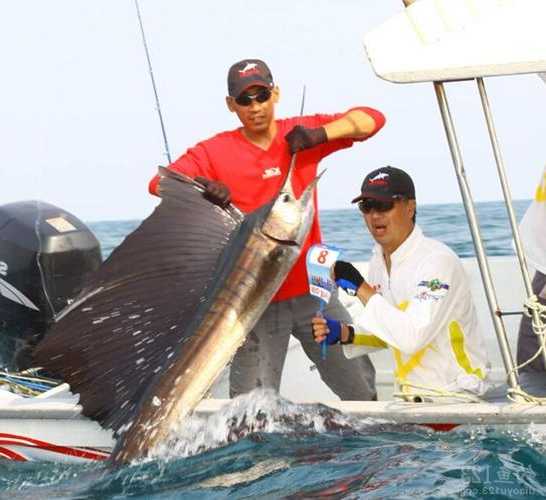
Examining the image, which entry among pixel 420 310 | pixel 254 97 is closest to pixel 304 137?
pixel 254 97

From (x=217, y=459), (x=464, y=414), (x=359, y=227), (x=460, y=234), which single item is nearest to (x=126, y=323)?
(x=217, y=459)

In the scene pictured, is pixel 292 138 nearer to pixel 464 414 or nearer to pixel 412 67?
pixel 412 67

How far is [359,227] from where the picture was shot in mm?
21484

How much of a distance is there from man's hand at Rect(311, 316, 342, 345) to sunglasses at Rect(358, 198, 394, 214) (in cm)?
43

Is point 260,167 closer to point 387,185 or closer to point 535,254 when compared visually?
point 387,185

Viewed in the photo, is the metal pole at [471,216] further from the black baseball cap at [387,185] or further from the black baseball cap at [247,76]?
the black baseball cap at [247,76]

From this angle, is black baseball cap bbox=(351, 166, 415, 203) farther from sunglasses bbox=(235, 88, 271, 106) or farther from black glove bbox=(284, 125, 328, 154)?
sunglasses bbox=(235, 88, 271, 106)

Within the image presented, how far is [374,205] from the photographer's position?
13.3 feet

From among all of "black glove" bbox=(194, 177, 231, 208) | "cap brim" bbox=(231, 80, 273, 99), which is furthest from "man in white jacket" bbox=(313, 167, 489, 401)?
"cap brim" bbox=(231, 80, 273, 99)

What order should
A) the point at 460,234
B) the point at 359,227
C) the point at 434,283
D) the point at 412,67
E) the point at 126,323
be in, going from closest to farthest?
1. the point at 412,67
2. the point at 434,283
3. the point at 126,323
4. the point at 460,234
5. the point at 359,227

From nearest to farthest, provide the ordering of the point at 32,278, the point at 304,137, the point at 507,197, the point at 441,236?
the point at 507,197
the point at 304,137
the point at 32,278
the point at 441,236

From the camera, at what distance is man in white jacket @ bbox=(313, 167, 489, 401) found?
384cm

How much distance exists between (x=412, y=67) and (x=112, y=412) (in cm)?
159

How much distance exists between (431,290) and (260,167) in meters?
0.92
